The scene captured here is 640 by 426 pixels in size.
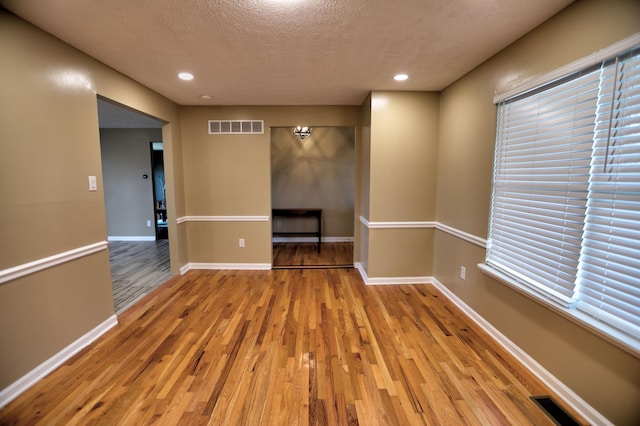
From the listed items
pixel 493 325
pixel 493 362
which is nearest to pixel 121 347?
pixel 493 362

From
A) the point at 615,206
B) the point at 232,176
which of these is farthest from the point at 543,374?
the point at 232,176

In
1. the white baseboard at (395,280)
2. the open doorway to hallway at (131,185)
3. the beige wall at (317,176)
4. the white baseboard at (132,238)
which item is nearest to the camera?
the white baseboard at (395,280)

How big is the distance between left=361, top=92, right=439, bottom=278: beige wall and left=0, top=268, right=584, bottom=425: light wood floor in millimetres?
618

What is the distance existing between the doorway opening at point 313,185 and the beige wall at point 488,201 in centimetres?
264

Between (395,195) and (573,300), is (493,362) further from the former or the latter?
(395,195)

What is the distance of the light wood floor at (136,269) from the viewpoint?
10.2 feet

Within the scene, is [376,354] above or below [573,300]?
below

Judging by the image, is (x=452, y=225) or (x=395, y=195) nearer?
(x=452, y=225)

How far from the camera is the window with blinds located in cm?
131

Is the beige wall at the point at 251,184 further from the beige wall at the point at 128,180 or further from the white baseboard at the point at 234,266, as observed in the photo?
the beige wall at the point at 128,180

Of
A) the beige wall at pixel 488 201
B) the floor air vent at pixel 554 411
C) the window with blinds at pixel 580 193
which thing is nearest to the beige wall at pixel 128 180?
the beige wall at pixel 488 201

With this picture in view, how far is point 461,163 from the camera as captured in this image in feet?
8.98

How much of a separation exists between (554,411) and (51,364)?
10.5ft

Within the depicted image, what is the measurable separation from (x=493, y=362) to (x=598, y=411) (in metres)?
0.57
